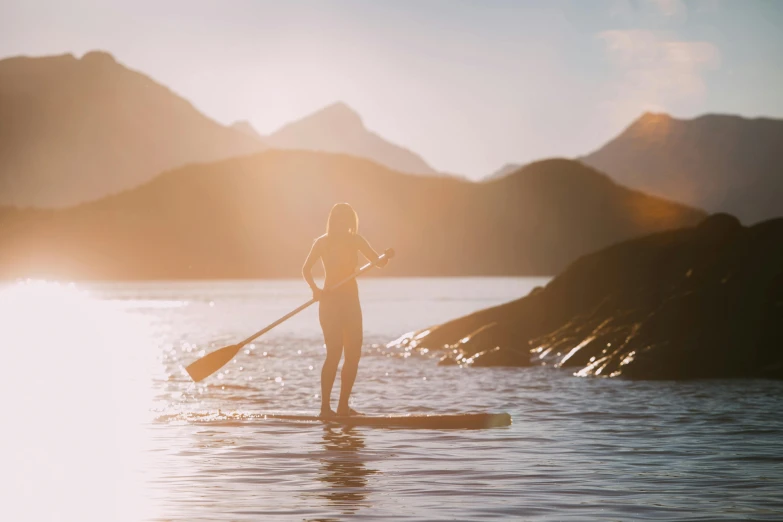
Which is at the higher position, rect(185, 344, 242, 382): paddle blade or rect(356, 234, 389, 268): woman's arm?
rect(356, 234, 389, 268): woman's arm

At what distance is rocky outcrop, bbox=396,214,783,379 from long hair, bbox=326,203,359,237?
11.0 meters

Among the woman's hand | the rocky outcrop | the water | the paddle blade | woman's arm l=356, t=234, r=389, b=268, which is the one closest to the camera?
the water

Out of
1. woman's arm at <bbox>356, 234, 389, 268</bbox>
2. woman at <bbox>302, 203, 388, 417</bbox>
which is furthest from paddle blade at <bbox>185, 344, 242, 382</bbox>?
woman's arm at <bbox>356, 234, 389, 268</bbox>

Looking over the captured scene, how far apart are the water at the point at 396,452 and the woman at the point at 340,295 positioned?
3.16 feet

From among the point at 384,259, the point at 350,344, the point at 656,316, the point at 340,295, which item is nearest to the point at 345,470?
the point at 350,344

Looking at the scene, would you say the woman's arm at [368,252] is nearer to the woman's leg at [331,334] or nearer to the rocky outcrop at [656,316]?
the woman's leg at [331,334]

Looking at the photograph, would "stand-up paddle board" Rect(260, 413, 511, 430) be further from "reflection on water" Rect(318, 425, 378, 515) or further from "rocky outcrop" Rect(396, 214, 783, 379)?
"rocky outcrop" Rect(396, 214, 783, 379)

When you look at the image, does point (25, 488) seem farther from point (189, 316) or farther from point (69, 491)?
point (189, 316)

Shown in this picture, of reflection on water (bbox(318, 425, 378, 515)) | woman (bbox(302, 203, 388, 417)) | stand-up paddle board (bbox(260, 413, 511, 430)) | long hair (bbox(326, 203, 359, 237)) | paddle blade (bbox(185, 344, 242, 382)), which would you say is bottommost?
reflection on water (bbox(318, 425, 378, 515))

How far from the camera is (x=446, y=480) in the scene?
425 inches

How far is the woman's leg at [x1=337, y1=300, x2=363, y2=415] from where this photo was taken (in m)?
15.0

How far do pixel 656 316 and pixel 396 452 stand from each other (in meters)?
14.3

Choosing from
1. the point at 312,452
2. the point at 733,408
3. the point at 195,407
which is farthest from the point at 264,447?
the point at 733,408

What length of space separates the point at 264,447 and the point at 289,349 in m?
23.9
